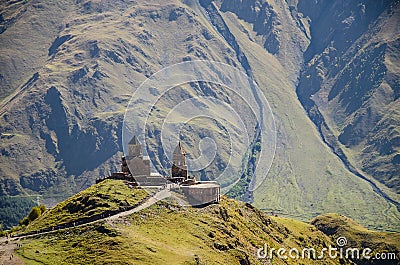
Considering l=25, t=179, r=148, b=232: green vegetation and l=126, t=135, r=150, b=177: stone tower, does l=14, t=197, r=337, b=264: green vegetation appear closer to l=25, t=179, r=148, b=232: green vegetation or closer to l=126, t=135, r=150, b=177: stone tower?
l=25, t=179, r=148, b=232: green vegetation

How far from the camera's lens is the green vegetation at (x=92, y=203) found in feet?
389

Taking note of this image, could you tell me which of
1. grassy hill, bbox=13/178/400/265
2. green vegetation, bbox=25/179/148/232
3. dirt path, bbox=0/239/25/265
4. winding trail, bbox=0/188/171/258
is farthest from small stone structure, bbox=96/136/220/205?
dirt path, bbox=0/239/25/265

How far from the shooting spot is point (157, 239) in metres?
111

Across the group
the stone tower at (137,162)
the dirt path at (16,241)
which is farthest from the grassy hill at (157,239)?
the stone tower at (137,162)

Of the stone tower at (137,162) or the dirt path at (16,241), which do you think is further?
the stone tower at (137,162)

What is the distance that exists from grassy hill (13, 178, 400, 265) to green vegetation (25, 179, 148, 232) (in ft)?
1.36

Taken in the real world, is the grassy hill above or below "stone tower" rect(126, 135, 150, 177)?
below

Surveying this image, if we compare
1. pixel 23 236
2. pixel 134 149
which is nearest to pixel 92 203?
pixel 23 236

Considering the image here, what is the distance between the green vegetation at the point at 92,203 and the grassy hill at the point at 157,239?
1.36 feet

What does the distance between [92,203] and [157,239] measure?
17.8m

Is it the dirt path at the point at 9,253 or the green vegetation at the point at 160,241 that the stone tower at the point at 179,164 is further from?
the dirt path at the point at 9,253

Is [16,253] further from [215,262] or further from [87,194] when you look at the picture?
[215,262]

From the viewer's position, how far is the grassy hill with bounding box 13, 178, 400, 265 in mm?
101562

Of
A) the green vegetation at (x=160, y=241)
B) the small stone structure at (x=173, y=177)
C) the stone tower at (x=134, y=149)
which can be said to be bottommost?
the green vegetation at (x=160, y=241)
